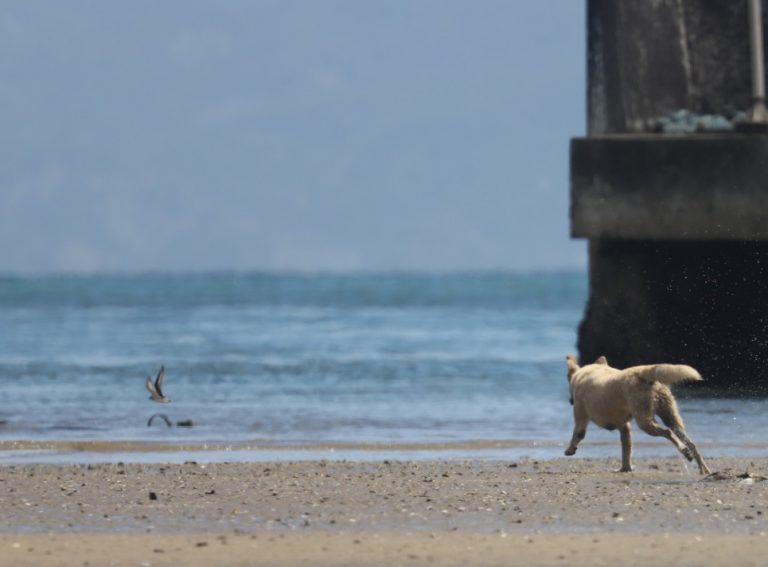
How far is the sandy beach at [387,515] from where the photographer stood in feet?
27.4

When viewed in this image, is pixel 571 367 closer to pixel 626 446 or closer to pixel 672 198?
pixel 626 446

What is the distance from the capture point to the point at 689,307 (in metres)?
20.4

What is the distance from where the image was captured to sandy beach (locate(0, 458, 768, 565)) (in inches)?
329

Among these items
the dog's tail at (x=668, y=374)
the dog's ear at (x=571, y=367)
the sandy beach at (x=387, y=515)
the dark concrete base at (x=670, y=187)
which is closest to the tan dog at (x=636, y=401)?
the dog's tail at (x=668, y=374)

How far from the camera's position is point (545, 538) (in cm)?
880

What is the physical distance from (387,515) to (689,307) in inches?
446

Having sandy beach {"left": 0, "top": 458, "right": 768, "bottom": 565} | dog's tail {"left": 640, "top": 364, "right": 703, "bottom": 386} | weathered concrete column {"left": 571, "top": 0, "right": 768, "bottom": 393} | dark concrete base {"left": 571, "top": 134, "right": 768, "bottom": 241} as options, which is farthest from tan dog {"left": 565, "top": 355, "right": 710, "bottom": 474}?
weathered concrete column {"left": 571, "top": 0, "right": 768, "bottom": 393}

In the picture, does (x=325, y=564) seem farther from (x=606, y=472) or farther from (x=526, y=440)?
(x=526, y=440)

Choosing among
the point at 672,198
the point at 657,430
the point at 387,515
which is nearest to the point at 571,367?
the point at 657,430

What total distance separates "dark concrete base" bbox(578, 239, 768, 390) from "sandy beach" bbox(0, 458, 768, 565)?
709cm

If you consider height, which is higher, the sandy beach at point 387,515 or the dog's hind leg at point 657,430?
the dog's hind leg at point 657,430

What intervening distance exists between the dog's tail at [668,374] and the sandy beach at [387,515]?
71 centimetres

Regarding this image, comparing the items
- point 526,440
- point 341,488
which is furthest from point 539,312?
point 341,488

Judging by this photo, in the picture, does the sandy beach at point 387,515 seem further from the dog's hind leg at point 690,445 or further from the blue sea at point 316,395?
the blue sea at point 316,395
